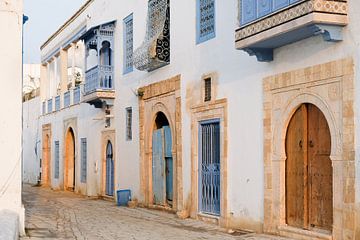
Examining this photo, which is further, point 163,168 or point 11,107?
point 163,168

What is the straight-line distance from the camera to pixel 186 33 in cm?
1513

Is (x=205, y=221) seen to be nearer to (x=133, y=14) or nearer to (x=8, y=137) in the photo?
(x=8, y=137)

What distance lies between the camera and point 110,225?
1384 cm

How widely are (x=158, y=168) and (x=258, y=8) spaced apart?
7.40 metres

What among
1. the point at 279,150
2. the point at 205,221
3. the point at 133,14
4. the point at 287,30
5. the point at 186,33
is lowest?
the point at 205,221

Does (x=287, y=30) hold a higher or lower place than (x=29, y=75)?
lower

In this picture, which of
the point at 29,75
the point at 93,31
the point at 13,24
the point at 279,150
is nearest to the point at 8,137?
the point at 13,24

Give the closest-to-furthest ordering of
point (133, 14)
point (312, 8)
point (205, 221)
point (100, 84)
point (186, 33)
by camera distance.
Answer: point (312, 8)
point (205, 221)
point (186, 33)
point (133, 14)
point (100, 84)

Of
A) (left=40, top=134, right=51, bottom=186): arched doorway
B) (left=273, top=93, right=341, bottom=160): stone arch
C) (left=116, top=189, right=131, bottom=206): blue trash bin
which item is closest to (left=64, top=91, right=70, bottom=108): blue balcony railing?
(left=40, top=134, right=51, bottom=186): arched doorway

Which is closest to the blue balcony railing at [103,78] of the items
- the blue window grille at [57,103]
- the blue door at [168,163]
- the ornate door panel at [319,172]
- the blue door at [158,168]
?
the blue door at [158,168]

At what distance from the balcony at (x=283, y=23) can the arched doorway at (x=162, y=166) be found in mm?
5796

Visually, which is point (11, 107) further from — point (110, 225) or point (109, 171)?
point (109, 171)

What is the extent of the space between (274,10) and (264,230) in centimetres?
404

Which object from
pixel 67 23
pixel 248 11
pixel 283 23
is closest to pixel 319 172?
pixel 283 23
